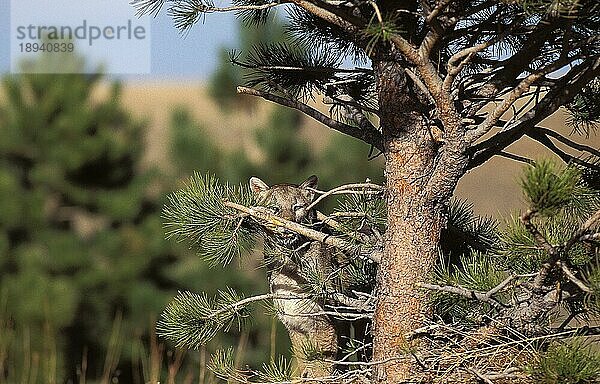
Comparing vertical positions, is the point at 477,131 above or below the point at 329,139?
below

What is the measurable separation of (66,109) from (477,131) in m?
4.25

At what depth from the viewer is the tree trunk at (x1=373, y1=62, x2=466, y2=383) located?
1.48 metres

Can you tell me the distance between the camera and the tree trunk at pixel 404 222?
148 centimetres

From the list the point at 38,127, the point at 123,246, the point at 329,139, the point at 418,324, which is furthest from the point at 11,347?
the point at 418,324

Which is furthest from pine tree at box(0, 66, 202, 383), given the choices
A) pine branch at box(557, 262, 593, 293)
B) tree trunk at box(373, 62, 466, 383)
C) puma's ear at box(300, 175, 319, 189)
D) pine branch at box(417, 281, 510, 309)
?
pine branch at box(557, 262, 593, 293)

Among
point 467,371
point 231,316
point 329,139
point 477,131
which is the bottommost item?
point 467,371

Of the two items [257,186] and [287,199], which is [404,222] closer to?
[287,199]

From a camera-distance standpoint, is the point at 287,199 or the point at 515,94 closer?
the point at 515,94

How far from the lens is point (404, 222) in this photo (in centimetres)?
149

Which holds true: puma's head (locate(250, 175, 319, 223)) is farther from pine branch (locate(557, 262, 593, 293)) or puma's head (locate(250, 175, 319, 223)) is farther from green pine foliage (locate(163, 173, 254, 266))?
pine branch (locate(557, 262, 593, 293))

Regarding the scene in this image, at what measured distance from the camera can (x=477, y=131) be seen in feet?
4.51

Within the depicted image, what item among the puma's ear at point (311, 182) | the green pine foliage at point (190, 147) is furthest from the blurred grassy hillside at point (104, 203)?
the puma's ear at point (311, 182)

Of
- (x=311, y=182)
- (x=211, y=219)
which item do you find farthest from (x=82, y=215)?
(x=211, y=219)

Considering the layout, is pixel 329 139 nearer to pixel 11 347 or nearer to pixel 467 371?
pixel 11 347
